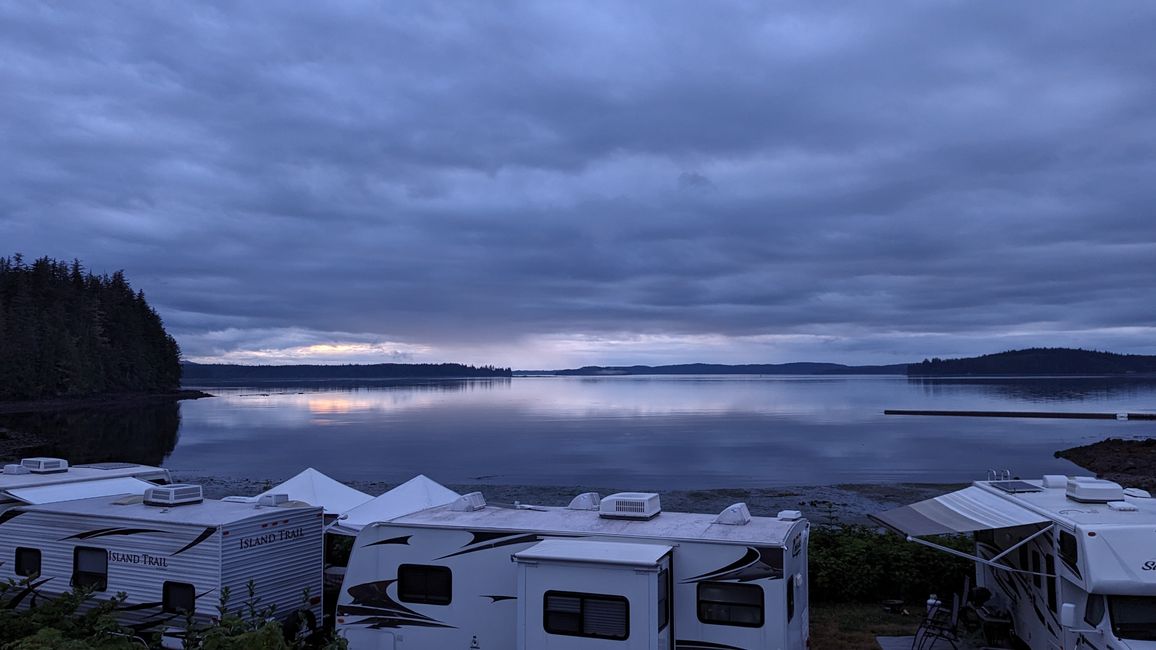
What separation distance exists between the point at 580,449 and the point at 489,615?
51.9 m

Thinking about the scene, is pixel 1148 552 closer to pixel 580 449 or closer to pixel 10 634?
pixel 10 634

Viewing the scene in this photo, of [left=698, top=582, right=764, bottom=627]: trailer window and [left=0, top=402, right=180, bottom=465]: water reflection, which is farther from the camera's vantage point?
[left=0, top=402, right=180, bottom=465]: water reflection

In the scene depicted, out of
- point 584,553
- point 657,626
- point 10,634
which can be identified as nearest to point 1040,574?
point 657,626

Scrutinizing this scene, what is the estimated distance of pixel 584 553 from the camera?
33.3 feet

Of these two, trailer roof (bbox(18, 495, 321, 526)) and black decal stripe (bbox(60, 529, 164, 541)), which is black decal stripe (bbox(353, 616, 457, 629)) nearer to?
trailer roof (bbox(18, 495, 321, 526))

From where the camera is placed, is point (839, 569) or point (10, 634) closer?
point (10, 634)

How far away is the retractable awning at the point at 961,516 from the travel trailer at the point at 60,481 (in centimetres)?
1471

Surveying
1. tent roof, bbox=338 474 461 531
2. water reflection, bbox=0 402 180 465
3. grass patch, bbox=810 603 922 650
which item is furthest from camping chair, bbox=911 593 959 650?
water reflection, bbox=0 402 180 465

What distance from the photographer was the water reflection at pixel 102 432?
58406mm

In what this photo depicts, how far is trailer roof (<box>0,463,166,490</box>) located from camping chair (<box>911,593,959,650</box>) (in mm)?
16335

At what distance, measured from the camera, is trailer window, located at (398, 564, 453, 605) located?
37.8ft

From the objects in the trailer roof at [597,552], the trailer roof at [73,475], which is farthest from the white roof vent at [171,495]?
the trailer roof at [597,552]

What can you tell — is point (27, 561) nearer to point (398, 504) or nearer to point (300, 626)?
point (300, 626)

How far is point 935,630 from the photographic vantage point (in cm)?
1293
